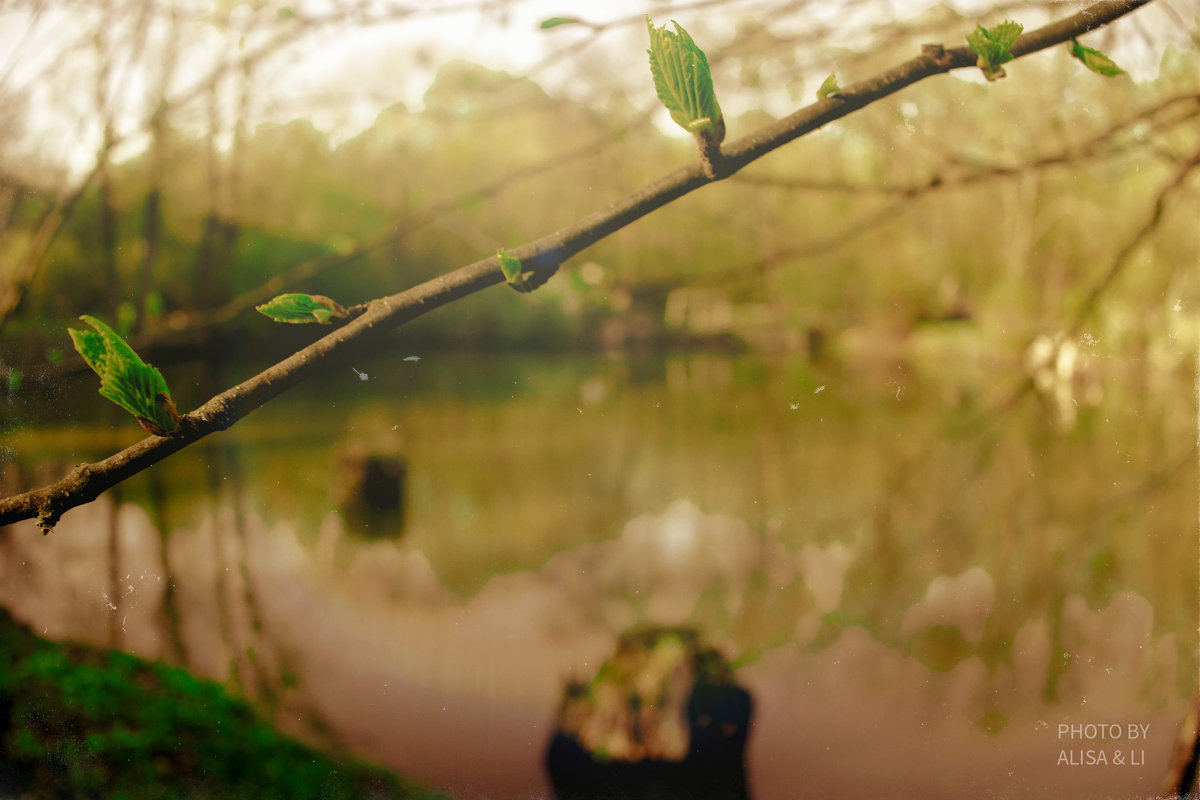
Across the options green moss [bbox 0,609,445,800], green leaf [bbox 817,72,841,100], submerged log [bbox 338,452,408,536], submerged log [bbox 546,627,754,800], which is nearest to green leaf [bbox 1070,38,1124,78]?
green leaf [bbox 817,72,841,100]

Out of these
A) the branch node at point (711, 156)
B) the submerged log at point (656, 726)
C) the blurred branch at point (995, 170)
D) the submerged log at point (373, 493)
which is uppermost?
the blurred branch at point (995, 170)

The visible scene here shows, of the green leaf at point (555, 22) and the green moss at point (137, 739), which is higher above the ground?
the green leaf at point (555, 22)

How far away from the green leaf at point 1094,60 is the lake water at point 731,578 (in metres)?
0.50

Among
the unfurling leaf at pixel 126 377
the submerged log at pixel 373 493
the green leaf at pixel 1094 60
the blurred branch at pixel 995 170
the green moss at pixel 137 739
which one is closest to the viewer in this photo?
the unfurling leaf at pixel 126 377

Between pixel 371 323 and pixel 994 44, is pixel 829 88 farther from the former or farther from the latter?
pixel 371 323

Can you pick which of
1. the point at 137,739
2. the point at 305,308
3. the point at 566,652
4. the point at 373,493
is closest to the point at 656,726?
the point at 566,652

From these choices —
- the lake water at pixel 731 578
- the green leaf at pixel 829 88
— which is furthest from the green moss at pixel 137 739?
the green leaf at pixel 829 88

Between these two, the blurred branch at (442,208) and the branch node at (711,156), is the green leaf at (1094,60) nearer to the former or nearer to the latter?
the branch node at (711,156)

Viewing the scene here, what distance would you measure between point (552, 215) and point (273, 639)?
1.45 meters

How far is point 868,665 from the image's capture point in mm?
1522

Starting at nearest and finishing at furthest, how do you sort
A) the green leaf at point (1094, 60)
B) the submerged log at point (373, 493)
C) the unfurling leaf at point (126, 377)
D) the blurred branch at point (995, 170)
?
the unfurling leaf at point (126, 377) → the green leaf at point (1094, 60) → the blurred branch at point (995, 170) → the submerged log at point (373, 493)

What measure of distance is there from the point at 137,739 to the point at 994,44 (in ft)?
5.11

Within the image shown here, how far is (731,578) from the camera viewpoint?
7.66 feet

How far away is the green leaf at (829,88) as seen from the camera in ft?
0.96
